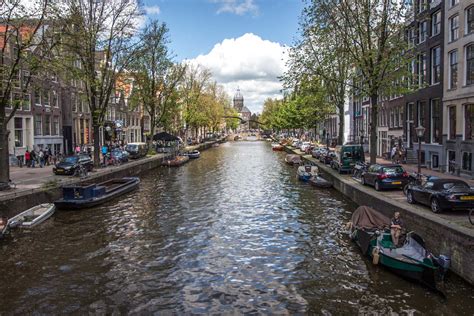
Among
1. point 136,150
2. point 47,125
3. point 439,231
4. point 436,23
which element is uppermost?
point 436,23

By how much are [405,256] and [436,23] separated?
3091 cm

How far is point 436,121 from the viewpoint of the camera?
3941 centimetres

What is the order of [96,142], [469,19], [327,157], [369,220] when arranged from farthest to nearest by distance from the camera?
[327,157] → [96,142] → [469,19] → [369,220]

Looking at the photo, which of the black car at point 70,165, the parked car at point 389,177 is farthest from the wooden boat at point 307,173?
the black car at point 70,165

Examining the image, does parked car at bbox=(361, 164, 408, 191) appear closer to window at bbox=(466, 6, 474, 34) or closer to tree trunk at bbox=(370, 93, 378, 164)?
tree trunk at bbox=(370, 93, 378, 164)

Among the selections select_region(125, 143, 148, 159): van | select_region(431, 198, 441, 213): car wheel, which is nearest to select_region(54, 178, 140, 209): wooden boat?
select_region(431, 198, 441, 213): car wheel

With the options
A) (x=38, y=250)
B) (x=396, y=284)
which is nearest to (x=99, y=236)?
(x=38, y=250)

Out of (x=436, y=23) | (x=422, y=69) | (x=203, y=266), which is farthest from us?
(x=422, y=69)

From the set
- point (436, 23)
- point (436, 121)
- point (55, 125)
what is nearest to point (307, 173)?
point (436, 121)

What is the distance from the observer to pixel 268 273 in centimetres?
1627

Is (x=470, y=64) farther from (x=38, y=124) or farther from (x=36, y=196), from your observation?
(x=38, y=124)

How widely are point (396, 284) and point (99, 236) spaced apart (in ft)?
44.6

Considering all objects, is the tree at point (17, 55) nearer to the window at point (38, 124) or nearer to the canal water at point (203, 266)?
the canal water at point (203, 266)

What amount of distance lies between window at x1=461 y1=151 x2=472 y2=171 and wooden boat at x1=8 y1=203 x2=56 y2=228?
28057 millimetres
